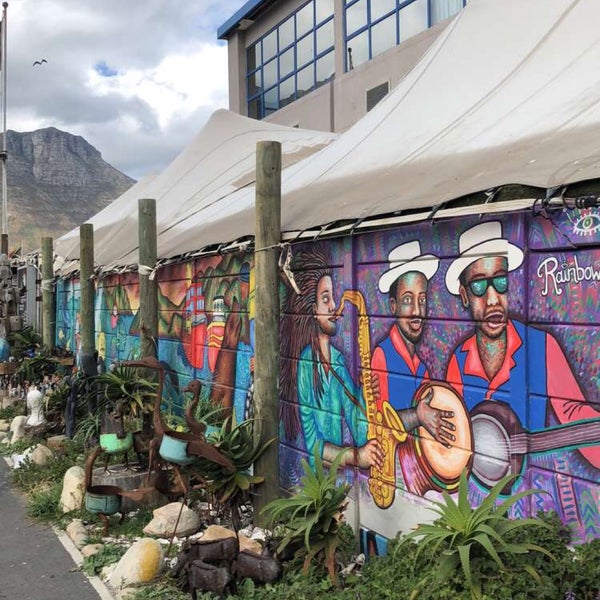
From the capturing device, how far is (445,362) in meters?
4.16

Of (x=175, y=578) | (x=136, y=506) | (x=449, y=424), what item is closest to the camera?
(x=449, y=424)

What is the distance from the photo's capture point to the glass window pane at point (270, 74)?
20430 millimetres

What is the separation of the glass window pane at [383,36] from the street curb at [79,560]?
1244cm

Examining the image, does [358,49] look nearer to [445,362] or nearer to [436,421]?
[445,362]

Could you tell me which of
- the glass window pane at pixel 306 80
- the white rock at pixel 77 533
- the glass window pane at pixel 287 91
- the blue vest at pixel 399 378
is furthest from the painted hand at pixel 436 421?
the glass window pane at pixel 287 91

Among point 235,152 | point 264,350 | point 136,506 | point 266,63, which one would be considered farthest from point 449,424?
point 266,63

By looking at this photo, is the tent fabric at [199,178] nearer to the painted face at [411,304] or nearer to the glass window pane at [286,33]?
the painted face at [411,304]

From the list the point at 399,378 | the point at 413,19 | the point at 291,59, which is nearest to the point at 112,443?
the point at 399,378

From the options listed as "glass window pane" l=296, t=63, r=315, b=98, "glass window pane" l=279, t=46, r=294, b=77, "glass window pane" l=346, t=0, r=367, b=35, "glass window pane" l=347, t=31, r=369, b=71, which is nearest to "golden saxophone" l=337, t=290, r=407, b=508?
"glass window pane" l=347, t=31, r=369, b=71

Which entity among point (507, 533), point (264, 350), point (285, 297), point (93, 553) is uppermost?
point (285, 297)

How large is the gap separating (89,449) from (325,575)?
14.6 feet

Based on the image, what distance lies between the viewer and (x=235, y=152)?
11109mm

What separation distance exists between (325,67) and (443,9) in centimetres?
492

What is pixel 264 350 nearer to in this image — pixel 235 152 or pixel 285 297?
pixel 285 297
